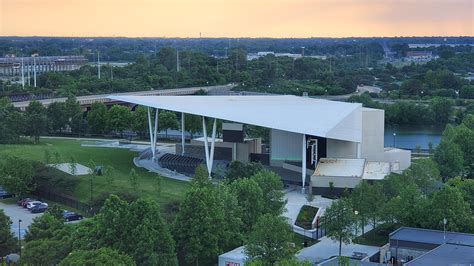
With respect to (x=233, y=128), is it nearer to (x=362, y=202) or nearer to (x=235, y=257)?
(x=362, y=202)

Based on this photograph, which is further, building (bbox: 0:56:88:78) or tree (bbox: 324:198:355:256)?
building (bbox: 0:56:88:78)

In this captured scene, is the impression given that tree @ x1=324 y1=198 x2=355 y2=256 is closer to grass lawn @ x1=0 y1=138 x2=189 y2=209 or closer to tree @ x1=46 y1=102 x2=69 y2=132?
grass lawn @ x1=0 y1=138 x2=189 y2=209

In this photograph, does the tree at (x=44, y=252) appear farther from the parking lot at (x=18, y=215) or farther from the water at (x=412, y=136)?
the water at (x=412, y=136)

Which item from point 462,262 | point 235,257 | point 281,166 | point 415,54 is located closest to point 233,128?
point 281,166

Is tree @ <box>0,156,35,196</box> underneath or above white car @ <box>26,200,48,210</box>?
above

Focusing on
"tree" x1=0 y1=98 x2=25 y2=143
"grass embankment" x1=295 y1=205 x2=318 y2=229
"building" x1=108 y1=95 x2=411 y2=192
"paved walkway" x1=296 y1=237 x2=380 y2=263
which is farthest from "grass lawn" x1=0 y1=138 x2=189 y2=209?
"paved walkway" x1=296 y1=237 x2=380 y2=263

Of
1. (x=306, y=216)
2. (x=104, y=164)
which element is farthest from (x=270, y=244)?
(x=104, y=164)
